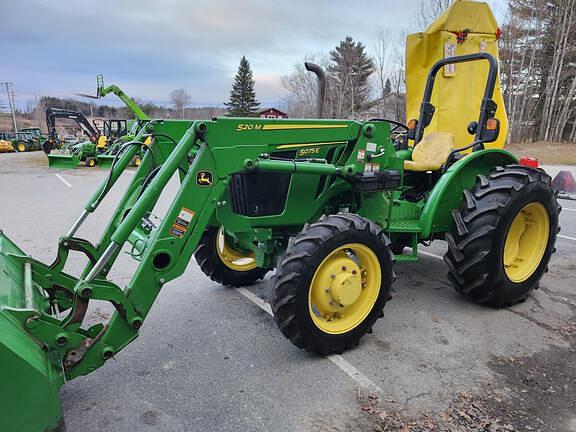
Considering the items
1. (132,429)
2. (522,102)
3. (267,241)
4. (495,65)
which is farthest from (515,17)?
(132,429)

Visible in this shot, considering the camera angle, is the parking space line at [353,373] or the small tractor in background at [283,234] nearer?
the small tractor in background at [283,234]

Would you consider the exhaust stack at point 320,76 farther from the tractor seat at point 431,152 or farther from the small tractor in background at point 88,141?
the small tractor in background at point 88,141

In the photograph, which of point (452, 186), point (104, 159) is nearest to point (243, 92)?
point (104, 159)

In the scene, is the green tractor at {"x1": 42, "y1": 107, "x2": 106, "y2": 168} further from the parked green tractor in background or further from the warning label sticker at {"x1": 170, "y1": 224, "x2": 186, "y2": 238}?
the warning label sticker at {"x1": 170, "y1": 224, "x2": 186, "y2": 238}

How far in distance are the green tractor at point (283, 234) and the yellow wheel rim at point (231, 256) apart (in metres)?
0.01

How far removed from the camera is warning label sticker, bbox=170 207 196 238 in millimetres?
2590

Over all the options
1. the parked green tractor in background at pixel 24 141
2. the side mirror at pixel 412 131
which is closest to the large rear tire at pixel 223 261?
the side mirror at pixel 412 131

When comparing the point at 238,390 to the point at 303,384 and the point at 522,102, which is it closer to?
the point at 303,384

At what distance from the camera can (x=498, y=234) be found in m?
3.60

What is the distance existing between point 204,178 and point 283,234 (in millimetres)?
1212

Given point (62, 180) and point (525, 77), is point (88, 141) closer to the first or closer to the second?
point (62, 180)

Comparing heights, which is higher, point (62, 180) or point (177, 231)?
point (177, 231)

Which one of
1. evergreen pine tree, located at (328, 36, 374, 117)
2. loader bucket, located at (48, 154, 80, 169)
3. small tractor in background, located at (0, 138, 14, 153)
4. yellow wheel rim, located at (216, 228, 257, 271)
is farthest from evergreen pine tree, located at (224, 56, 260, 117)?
yellow wheel rim, located at (216, 228, 257, 271)

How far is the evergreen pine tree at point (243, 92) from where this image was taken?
51.0 meters
